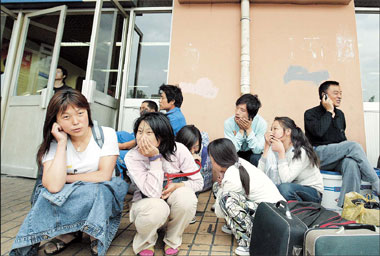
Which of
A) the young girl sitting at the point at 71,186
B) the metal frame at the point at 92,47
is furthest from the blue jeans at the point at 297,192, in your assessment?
the metal frame at the point at 92,47

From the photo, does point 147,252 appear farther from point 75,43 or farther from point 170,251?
point 75,43

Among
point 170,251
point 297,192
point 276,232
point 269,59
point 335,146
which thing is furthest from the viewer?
point 269,59

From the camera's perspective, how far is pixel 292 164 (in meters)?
2.26

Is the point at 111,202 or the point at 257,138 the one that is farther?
the point at 257,138

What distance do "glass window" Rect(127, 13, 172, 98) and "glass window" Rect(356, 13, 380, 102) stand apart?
3482 mm

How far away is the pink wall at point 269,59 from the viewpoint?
149 inches

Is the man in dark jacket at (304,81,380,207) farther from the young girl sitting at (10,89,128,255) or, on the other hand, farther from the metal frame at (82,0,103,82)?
the metal frame at (82,0,103,82)

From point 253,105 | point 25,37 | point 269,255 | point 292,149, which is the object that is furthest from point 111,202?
point 25,37

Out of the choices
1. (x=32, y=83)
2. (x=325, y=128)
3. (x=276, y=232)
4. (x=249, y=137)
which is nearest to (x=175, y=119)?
(x=249, y=137)

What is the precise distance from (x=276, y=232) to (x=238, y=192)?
582mm

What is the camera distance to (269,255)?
133cm

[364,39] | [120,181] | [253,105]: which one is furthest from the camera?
[364,39]

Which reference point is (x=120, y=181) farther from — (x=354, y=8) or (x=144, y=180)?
(x=354, y=8)

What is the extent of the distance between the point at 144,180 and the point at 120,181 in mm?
233
